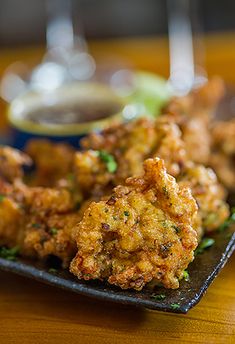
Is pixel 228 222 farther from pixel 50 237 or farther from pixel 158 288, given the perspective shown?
pixel 50 237

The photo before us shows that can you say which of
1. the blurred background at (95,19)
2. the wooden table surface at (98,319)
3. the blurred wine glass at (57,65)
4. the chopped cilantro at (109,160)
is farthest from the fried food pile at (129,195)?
the blurred background at (95,19)

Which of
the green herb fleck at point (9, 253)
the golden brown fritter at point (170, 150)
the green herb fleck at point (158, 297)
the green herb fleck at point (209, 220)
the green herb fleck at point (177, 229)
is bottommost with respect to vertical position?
the green herb fleck at point (158, 297)

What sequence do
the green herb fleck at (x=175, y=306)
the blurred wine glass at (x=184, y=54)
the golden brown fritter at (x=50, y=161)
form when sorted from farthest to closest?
1. the blurred wine glass at (x=184, y=54)
2. the golden brown fritter at (x=50, y=161)
3. the green herb fleck at (x=175, y=306)

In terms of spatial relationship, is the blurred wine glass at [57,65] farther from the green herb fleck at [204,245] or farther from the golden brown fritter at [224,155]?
the green herb fleck at [204,245]

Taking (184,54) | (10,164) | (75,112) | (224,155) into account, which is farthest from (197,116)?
(184,54)

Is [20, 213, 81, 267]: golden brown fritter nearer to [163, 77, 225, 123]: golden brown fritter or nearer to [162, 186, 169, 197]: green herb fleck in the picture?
[162, 186, 169, 197]: green herb fleck

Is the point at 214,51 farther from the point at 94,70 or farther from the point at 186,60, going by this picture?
the point at 94,70

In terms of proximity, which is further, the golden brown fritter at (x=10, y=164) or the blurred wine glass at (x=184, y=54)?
the blurred wine glass at (x=184, y=54)
